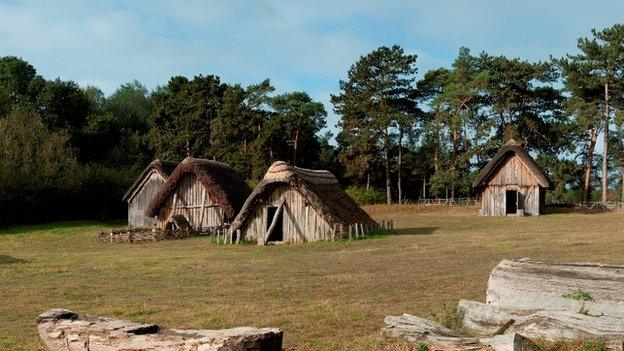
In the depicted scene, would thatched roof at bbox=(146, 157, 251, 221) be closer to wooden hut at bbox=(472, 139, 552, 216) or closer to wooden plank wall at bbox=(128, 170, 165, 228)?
wooden plank wall at bbox=(128, 170, 165, 228)

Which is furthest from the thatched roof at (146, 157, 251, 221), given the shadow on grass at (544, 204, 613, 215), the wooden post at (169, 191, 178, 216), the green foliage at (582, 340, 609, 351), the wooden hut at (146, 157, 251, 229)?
the green foliage at (582, 340, 609, 351)

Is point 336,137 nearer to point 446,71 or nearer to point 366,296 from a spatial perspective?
point 446,71

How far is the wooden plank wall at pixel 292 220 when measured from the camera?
29250 millimetres

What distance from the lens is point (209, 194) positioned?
37562 mm

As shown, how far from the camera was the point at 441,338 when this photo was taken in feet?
26.1

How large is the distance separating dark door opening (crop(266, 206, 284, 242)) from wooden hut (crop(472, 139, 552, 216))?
1771 cm

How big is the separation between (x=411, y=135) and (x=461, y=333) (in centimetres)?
5518

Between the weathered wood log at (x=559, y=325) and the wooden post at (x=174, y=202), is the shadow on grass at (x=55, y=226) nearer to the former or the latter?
the wooden post at (x=174, y=202)

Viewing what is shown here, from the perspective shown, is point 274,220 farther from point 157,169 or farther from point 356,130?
point 356,130

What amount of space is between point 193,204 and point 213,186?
7.25 feet

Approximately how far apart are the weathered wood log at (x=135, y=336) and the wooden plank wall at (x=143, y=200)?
35.7 meters

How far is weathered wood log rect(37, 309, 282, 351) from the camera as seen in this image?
7070mm

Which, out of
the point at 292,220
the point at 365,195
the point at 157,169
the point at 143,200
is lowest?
the point at 292,220

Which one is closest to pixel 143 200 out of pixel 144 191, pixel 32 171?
pixel 144 191
